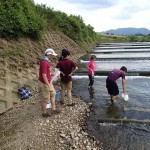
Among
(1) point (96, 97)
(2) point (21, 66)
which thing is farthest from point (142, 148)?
(2) point (21, 66)

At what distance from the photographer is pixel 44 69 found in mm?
8234

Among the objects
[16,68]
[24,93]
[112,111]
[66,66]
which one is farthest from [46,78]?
[16,68]

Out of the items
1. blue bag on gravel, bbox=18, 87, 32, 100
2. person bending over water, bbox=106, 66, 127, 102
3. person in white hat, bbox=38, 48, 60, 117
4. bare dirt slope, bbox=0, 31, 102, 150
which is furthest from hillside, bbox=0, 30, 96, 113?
person bending over water, bbox=106, 66, 127, 102

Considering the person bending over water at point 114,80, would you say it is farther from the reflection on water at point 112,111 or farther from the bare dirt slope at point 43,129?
the bare dirt slope at point 43,129

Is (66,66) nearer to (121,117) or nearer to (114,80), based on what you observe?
(114,80)

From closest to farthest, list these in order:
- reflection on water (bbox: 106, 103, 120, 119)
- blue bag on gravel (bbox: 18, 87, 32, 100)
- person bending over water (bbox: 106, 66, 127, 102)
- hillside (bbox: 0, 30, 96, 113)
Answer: reflection on water (bbox: 106, 103, 120, 119)
person bending over water (bbox: 106, 66, 127, 102)
hillside (bbox: 0, 30, 96, 113)
blue bag on gravel (bbox: 18, 87, 32, 100)

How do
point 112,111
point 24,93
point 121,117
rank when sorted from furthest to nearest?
point 24,93
point 112,111
point 121,117

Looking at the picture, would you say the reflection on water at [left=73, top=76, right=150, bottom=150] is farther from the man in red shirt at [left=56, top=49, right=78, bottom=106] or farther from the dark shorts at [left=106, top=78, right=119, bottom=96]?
the man in red shirt at [left=56, top=49, right=78, bottom=106]

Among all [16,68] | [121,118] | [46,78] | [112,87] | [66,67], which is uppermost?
[66,67]

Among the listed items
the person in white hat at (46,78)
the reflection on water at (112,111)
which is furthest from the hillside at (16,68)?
the reflection on water at (112,111)

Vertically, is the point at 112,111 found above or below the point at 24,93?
below

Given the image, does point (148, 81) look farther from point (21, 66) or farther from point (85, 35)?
point (85, 35)

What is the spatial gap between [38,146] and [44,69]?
7.90 ft

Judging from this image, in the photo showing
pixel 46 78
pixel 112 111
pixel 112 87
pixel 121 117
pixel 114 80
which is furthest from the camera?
pixel 112 87
